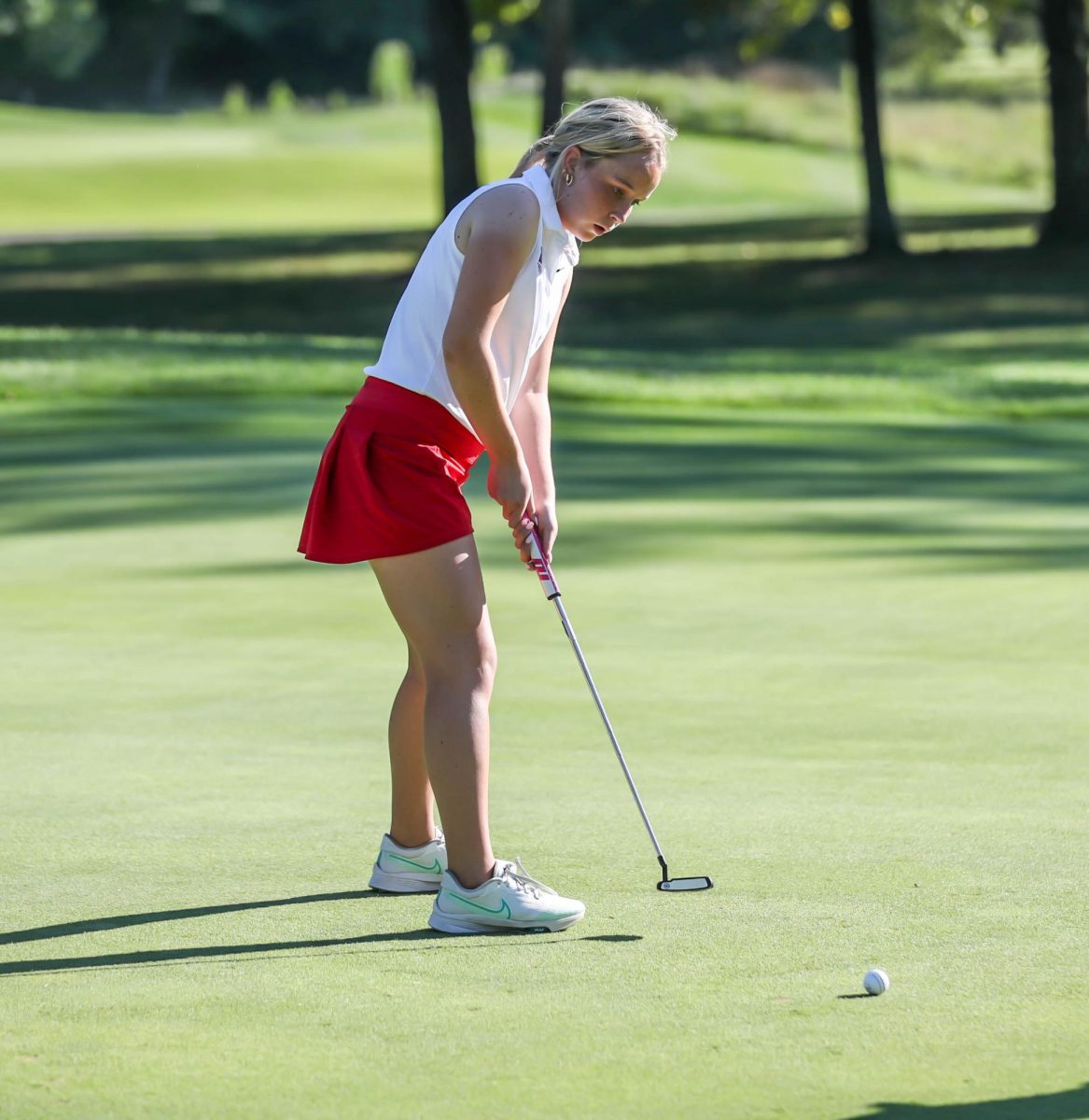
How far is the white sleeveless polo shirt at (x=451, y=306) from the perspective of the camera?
4000mm

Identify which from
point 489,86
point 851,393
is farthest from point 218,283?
Result: point 489,86

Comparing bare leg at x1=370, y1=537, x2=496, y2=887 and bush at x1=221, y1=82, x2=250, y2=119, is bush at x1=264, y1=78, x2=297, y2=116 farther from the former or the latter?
bare leg at x1=370, y1=537, x2=496, y2=887

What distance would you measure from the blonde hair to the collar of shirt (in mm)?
30

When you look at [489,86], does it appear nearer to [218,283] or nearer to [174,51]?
[174,51]

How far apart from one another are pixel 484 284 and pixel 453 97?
88.4 feet

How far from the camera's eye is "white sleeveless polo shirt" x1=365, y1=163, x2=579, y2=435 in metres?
4.00

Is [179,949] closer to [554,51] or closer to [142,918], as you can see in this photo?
[142,918]

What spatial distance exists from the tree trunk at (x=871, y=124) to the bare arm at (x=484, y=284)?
28.2 meters

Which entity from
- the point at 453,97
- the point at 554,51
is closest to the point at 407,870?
the point at 453,97

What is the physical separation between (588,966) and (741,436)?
10294mm

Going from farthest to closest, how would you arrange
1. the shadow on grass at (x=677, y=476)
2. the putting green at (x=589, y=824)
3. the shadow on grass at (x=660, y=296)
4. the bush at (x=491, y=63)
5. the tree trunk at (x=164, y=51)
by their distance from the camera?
the bush at (x=491, y=63) → the tree trunk at (x=164, y=51) → the shadow on grass at (x=660, y=296) → the shadow on grass at (x=677, y=476) → the putting green at (x=589, y=824)

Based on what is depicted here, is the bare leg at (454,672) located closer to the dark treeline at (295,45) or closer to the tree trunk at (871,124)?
the tree trunk at (871,124)

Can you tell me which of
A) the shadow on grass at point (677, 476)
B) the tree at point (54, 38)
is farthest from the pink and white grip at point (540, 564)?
the tree at point (54, 38)

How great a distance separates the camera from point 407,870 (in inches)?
174
